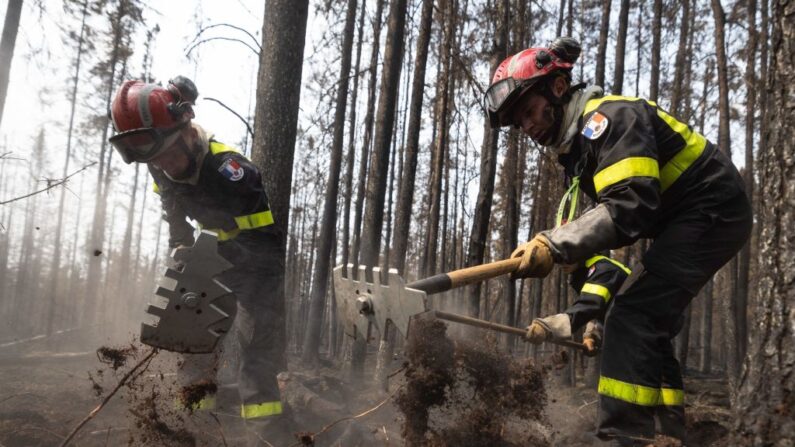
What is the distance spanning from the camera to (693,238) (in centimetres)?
264

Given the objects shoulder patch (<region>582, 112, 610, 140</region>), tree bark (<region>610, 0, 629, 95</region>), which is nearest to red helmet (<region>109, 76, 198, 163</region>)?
shoulder patch (<region>582, 112, 610, 140</region>)

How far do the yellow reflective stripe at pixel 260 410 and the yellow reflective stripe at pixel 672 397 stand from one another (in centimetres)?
247

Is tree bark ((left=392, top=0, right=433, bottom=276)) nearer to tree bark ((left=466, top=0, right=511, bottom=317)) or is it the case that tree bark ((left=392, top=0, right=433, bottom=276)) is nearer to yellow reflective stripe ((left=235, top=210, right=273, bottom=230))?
tree bark ((left=466, top=0, right=511, bottom=317))

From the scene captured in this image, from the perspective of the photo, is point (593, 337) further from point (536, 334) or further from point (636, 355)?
point (636, 355)

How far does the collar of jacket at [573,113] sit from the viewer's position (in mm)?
2954

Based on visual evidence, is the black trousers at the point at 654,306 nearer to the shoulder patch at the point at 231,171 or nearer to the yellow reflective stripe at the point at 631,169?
the yellow reflective stripe at the point at 631,169

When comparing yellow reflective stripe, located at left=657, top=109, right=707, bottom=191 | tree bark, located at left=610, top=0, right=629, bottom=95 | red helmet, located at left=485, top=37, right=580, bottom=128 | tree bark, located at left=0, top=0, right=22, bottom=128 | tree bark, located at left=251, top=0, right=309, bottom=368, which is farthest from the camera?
tree bark, located at left=0, top=0, right=22, bottom=128

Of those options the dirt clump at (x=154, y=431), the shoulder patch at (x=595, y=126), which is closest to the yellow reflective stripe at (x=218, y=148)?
the dirt clump at (x=154, y=431)

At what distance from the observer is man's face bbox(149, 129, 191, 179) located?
354 centimetres

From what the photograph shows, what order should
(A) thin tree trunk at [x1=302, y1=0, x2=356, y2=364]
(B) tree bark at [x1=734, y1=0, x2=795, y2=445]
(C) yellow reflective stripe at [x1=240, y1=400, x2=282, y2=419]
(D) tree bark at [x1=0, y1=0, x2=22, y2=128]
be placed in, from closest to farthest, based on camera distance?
(B) tree bark at [x1=734, y1=0, x2=795, y2=445] < (C) yellow reflective stripe at [x1=240, y1=400, x2=282, y2=419] < (D) tree bark at [x1=0, y1=0, x2=22, y2=128] < (A) thin tree trunk at [x1=302, y1=0, x2=356, y2=364]

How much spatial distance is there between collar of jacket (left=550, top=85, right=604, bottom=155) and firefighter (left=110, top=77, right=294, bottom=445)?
2079 millimetres

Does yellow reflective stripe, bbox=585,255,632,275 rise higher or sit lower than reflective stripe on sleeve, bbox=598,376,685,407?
higher

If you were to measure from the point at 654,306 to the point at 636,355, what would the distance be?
27cm

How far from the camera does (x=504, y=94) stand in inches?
122
